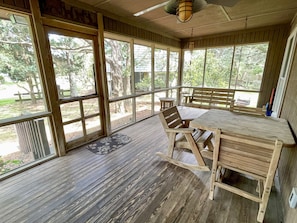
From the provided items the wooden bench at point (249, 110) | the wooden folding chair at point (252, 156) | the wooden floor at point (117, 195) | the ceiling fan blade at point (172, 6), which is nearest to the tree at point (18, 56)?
the wooden floor at point (117, 195)

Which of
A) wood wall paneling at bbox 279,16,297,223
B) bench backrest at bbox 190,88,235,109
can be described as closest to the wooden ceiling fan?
wood wall paneling at bbox 279,16,297,223

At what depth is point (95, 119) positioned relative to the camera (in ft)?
10.3

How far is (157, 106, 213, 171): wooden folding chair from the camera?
2020 millimetres

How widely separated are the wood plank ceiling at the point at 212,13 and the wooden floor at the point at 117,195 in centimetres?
264

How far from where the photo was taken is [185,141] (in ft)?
7.27

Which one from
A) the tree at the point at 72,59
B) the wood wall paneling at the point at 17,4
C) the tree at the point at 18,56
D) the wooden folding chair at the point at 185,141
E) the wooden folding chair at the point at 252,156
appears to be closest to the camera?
the wooden folding chair at the point at 252,156

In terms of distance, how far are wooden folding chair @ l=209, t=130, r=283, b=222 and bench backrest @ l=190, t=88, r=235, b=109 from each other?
3445 mm

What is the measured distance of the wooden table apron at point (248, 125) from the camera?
1479 mm

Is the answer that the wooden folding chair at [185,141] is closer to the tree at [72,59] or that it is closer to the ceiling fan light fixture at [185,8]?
the ceiling fan light fixture at [185,8]

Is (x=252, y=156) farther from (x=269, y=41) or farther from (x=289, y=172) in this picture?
(x=269, y=41)

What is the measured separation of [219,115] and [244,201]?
3.60 ft

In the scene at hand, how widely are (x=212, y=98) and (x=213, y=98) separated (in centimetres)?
3

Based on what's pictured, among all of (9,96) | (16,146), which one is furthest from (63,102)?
(16,146)

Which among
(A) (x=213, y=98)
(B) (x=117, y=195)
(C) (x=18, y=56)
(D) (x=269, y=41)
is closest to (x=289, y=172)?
(B) (x=117, y=195)
